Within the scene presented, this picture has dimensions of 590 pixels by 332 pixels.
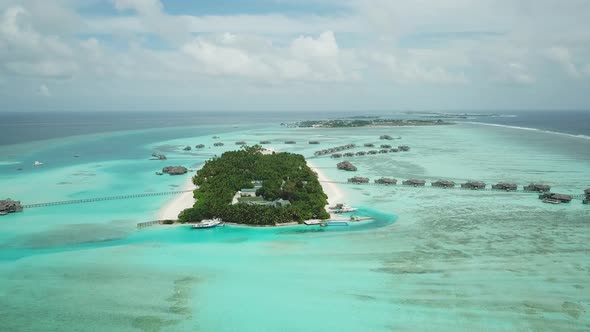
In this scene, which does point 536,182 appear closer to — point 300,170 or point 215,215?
point 300,170

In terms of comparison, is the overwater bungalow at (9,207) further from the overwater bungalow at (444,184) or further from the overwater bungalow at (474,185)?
the overwater bungalow at (474,185)

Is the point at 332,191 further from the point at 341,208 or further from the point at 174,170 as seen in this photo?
the point at 174,170

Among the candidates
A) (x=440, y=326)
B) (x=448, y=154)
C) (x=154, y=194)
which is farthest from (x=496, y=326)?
(x=448, y=154)

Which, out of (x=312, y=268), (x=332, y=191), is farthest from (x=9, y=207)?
(x=332, y=191)

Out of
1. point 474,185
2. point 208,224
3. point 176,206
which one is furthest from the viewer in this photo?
point 474,185

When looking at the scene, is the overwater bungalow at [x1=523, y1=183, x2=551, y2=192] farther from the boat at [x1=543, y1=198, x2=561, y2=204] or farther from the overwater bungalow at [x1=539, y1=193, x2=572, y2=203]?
the boat at [x1=543, y1=198, x2=561, y2=204]

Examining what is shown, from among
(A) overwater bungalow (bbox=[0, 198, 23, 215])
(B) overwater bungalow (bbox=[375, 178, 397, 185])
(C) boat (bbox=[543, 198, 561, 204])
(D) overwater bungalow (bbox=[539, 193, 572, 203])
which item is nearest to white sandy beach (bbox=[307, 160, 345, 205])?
(B) overwater bungalow (bbox=[375, 178, 397, 185])

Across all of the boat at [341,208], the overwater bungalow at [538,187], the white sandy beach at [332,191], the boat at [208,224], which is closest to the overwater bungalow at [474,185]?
the overwater bungalow at [538,187]
